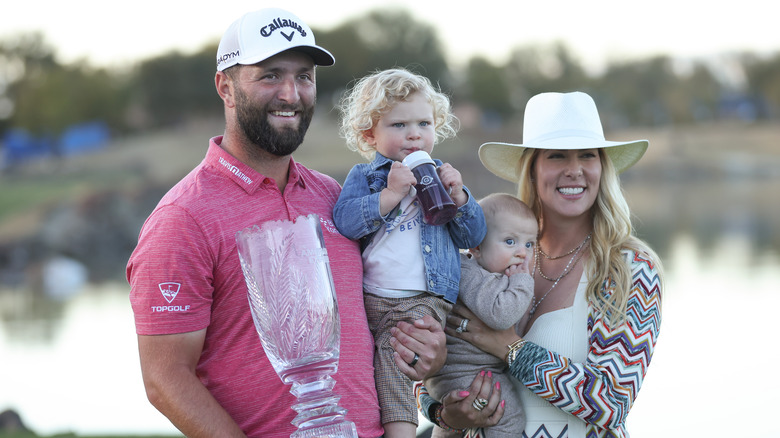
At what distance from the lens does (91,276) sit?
77.5ft

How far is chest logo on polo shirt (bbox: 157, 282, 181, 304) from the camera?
2.59 metres

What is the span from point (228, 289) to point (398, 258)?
724mm

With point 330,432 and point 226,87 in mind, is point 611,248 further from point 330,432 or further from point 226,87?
point 226,87

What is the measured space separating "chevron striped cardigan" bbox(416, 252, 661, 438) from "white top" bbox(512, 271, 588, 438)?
0.27 feet

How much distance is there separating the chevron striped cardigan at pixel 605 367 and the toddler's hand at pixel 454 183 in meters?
0.62

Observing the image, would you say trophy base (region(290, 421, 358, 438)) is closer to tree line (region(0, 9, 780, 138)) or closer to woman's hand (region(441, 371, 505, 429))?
woman's hand (region(441, 371, 505, 429))

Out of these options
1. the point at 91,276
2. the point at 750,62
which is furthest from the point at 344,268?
the point at 750,62

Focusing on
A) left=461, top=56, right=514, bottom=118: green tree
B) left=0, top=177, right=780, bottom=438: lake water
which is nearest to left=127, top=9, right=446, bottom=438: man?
left=0, top=177, right=780, bottom=438: lake water

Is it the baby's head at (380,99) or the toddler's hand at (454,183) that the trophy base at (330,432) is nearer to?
the toddler's hand at (454,183)

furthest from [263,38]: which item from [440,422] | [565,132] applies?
[440,422]

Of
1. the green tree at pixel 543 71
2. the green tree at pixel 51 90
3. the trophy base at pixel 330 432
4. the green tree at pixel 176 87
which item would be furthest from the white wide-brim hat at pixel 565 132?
the green tree at pixel 543 71

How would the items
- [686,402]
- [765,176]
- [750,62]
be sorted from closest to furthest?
[686,402], [765,176], [750,62]

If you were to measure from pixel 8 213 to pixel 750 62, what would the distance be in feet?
173

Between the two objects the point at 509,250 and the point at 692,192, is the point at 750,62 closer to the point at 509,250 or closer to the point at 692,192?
the point at 692,192
